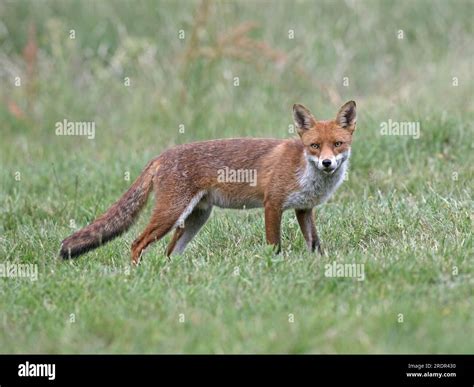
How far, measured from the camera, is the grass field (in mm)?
5387

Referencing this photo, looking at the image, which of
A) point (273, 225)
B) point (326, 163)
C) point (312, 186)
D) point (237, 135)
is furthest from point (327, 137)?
point (237, 135)

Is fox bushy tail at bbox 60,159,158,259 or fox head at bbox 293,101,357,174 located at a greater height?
fox head at bbox 293,101,357,174

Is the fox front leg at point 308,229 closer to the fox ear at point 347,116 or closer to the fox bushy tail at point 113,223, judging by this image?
the fox ear at point 347,116

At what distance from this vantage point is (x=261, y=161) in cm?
763

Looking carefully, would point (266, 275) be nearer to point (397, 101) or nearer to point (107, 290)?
point (107, 290)

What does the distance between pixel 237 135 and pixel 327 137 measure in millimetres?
4528

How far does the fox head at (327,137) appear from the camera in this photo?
6.93 meters

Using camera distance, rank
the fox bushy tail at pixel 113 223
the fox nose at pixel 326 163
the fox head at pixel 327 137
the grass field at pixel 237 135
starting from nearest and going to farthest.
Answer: the grass field at pixel 237 135
the fox nose at pixel 326 163
the fox head at pixel 327 137
the fox bushy tail at pixel 113 223

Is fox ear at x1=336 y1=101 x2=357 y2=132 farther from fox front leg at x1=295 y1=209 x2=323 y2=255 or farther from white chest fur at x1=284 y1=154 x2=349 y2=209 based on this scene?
fox front leg at x1=295 y1=209 x2=323 y2=255

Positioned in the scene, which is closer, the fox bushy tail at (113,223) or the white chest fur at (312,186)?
the fox bushy tail at (113,223)

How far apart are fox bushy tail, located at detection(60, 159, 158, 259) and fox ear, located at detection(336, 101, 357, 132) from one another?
5.86 feet

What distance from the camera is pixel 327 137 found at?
7.04 meters

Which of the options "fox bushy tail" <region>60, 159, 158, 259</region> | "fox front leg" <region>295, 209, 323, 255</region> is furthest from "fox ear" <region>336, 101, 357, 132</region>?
"fox bushy tail" <region>60, 159, 158, 259</region>

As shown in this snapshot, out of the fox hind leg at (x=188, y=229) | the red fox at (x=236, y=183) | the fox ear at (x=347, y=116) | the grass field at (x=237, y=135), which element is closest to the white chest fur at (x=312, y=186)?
the red fox at (x=236, y=183)
